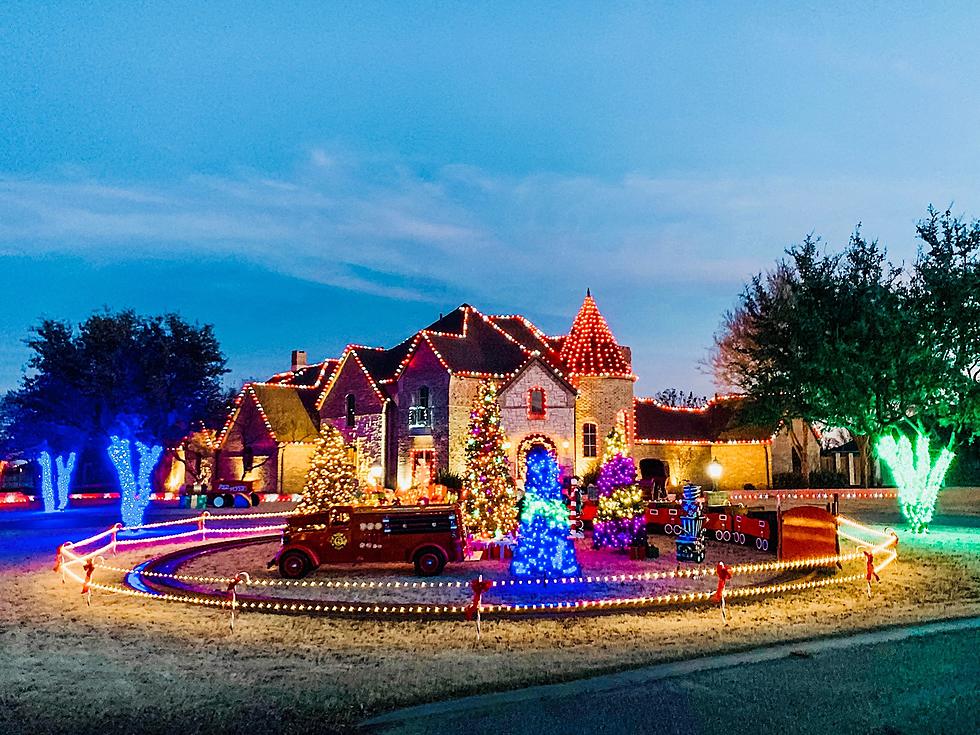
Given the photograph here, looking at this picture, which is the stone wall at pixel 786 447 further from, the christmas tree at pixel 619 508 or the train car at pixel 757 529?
the christmas tree at pixel 619 508

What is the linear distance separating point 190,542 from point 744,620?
1755 cm

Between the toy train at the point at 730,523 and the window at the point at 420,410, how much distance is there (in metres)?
16.7

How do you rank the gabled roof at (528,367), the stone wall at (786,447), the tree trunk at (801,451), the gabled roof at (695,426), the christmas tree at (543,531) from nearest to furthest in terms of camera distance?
the christmas tree at (543,531), the gabled roof at (528,367), the gabled roof at (695,426), the tree trunk at (801,451), the stone wall at (786,447)

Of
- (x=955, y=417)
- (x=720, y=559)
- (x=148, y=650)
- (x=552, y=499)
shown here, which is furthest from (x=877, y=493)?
(x=148, y=650)

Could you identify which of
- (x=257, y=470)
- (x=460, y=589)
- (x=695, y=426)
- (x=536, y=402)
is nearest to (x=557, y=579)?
(x=460, y=589)

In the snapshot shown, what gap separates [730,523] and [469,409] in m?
19.1

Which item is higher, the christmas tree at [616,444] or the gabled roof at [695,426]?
the gabled roof at [695,426]

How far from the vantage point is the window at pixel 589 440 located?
132ft

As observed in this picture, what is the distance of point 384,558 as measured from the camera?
1764cm

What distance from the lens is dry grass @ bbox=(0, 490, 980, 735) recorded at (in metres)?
8.27

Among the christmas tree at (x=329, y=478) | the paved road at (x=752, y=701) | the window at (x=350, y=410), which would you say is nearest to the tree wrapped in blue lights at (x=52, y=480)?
the window at (x=350, y=410)

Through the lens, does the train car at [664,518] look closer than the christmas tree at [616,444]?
No

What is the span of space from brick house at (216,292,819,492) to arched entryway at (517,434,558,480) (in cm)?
6

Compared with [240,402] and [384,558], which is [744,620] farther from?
[240,402]
